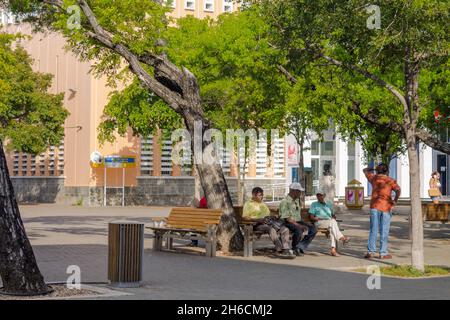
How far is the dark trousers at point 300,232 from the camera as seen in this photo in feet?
61.8

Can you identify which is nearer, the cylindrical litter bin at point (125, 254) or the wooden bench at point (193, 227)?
the cylindrical litter bin at point (125, 254)

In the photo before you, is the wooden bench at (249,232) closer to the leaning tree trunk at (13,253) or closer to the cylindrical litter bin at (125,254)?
the cylindrical litter bin at (125,254)

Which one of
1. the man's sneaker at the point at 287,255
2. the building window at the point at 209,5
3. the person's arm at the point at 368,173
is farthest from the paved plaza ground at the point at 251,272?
the building window at the point at 209,5

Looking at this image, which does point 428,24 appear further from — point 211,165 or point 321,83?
point 211,165

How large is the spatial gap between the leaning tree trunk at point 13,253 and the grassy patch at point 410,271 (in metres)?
6.01

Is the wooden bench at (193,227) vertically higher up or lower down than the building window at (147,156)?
lower down

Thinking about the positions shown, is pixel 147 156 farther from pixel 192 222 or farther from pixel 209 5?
pixel 192 222

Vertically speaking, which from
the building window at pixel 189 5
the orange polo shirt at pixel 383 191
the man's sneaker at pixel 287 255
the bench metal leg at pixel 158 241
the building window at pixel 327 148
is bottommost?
the man's sneaker at pixel 287 255

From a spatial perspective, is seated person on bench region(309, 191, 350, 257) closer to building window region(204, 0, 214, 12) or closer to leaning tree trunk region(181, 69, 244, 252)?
leaning tree trunk region(181, 69, 244, 252)

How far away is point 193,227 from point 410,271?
5034 mm

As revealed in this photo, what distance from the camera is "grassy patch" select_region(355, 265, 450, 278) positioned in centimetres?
1558

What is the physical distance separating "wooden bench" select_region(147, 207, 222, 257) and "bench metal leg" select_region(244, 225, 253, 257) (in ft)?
1.88

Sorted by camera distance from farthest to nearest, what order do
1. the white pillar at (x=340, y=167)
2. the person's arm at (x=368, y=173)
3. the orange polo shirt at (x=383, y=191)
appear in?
the white pillar at (x=340, y=167)
the person's arm at (x=368, y=173)
the orange polo shirt at (x=383, y=191)

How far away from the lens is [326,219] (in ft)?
64.5
